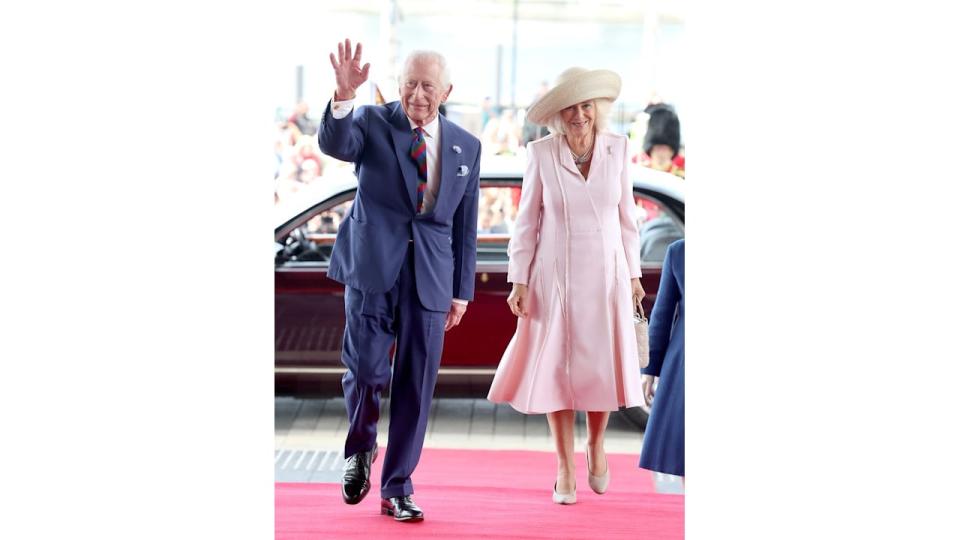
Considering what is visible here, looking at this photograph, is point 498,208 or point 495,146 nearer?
point 498,208

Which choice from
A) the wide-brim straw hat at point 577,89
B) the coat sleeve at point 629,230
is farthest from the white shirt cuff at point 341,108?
the coat sleeve at point 629,230

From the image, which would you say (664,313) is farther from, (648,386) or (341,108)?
(341,108)

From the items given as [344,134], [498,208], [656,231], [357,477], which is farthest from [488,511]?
[498,208]

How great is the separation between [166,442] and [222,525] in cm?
22

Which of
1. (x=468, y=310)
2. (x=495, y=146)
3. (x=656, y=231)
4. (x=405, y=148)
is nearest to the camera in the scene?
(x=405, y=148)

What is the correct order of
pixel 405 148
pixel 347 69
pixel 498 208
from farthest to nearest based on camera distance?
1. pixel 498 208
2. pixel 405 148
3. pixel 347 69

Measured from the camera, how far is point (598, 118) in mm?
3240

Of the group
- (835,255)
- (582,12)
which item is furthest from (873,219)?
(582,12)

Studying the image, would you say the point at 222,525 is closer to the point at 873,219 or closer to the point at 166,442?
the point at 166,442

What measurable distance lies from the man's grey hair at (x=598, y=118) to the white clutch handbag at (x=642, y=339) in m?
0.57

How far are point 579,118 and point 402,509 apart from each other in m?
1.23

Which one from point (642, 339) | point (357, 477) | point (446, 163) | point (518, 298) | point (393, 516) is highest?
point (446, 163)

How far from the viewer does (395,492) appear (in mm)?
3191

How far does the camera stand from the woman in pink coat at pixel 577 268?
3.25 m
